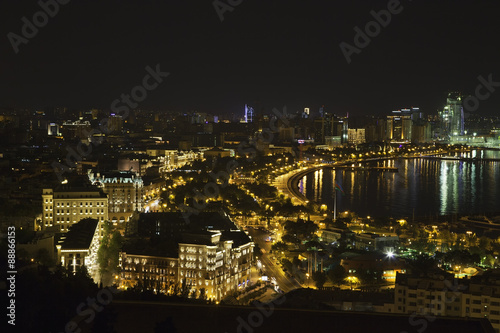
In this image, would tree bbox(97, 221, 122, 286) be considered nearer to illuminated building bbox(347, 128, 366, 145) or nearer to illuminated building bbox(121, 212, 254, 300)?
illuminated building bbox(121, 212, 254, 300)

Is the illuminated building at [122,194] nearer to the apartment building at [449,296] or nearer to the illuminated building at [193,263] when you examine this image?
the illuminated building at [193,263]

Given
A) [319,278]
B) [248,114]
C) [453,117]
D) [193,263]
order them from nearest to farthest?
[193,263] < [319,278] < [248,114] < [453,117]

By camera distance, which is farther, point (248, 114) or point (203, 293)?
point (248, 114)

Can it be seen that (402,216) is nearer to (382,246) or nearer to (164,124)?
(382,246)

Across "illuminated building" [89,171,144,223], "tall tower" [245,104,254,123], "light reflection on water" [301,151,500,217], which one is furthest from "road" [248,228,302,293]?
"tall tower" [245,104,254,123]

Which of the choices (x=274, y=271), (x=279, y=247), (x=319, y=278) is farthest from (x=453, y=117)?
(x=319, y=278)

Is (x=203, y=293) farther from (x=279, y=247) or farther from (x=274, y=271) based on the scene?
(x=279, y=247)

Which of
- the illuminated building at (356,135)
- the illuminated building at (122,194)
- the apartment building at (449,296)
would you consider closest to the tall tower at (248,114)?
the illuminated building at (356,135)
